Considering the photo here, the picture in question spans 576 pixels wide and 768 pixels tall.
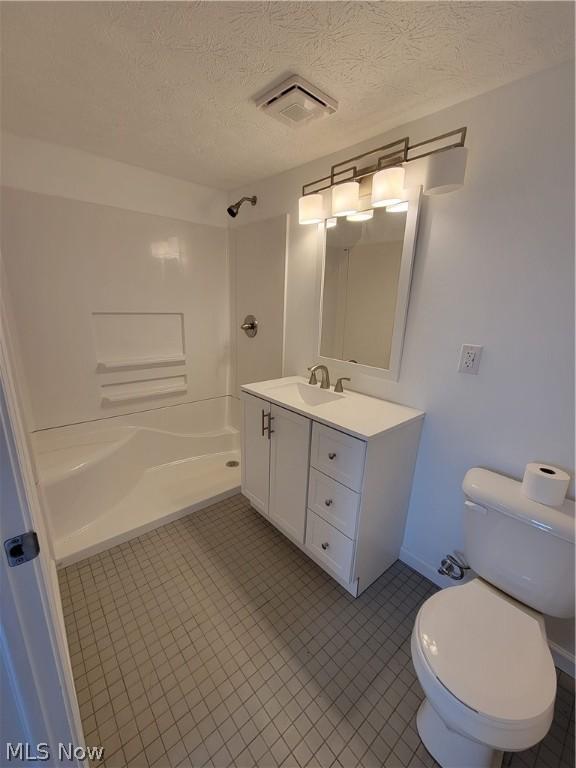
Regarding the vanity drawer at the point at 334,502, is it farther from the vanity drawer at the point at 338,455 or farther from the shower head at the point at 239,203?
the shower head at the point at 239,203

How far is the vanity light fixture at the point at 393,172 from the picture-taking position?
1.20 metres

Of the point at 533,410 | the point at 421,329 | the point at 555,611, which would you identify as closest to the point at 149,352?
the point at 421,329

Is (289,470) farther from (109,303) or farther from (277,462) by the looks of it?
(109,303)

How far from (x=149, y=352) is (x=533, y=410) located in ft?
7.87

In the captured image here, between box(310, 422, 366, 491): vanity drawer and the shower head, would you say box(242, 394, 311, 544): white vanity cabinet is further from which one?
the shower head

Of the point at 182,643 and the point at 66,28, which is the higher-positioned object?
the point at 66,28

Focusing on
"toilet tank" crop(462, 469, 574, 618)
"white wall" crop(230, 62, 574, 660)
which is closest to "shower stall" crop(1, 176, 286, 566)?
"white wall" crop(230, 62, 574, 660)

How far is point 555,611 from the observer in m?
1.08

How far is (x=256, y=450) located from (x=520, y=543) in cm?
130

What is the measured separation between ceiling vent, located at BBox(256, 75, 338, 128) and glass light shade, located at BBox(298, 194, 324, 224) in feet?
1.16

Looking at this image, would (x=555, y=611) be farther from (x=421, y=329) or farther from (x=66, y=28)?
(x=66, y=28)

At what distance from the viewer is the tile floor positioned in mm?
1029

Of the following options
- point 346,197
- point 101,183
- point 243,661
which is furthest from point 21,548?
point 101,183

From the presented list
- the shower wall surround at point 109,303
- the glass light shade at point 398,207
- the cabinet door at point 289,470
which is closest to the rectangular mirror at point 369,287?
the glass light shade at point 398,207
